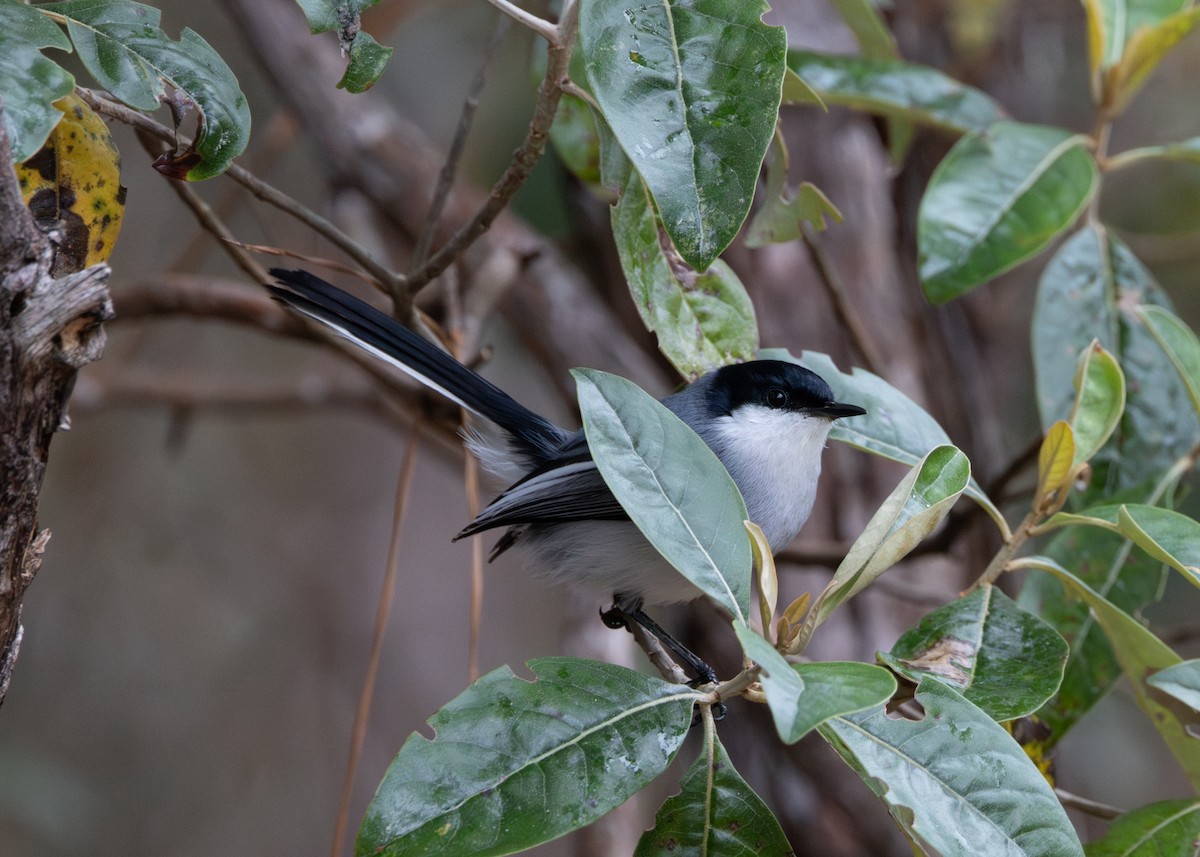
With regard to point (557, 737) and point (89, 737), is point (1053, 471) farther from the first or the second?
point (89, 737)

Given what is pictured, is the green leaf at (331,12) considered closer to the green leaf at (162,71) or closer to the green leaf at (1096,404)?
the green leaf at (162,71)

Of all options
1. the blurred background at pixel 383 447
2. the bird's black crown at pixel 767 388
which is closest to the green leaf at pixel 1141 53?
the blurred background at pixel 383 447

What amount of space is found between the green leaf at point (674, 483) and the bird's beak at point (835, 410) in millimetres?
805

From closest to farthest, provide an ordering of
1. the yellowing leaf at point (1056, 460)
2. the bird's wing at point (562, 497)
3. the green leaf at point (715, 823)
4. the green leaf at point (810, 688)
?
the green leaf at point (810, 688)
the green leaf at point (715, 823)
the yellowing leaf at point (1056, 460)
the bird's wing at point (562, 497)

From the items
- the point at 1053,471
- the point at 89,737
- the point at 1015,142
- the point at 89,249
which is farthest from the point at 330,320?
the point at 89,737

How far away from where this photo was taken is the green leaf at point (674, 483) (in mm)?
1359

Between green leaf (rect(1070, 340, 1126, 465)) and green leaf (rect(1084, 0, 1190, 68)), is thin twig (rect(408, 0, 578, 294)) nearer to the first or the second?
green leaf (rect(1070, 340, 1126, 465))

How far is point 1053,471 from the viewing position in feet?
5.93

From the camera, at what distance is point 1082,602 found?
2.03 meters

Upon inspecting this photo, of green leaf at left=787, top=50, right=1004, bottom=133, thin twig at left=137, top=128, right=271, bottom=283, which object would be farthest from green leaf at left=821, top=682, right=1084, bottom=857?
green leaf at left=787, top=50, right=1004, bottom=133

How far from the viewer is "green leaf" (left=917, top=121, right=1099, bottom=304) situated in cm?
216

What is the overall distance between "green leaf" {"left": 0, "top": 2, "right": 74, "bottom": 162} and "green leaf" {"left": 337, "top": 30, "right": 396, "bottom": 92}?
1.18ft

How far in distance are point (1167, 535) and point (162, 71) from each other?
166 cm

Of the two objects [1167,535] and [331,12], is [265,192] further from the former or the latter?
[1167,535]
